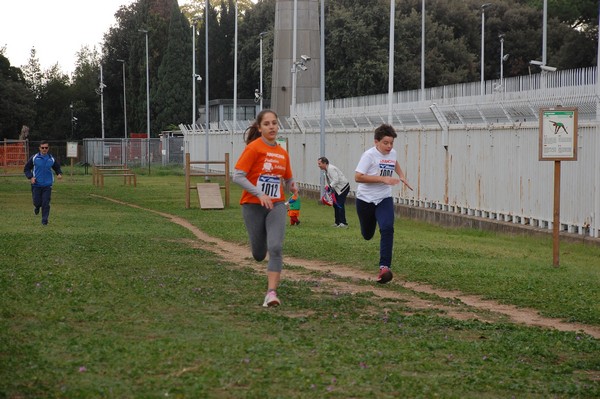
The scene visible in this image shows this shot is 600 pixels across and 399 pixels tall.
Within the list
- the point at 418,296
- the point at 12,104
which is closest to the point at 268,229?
the point at 418,296

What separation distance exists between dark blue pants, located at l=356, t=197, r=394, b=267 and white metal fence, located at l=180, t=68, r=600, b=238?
25.7 feet

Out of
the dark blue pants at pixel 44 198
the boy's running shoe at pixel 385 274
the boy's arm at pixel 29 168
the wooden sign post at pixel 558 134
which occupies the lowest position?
the boy's running shoe at pixel 385 274

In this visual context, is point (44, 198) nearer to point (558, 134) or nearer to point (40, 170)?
point (40, 170)

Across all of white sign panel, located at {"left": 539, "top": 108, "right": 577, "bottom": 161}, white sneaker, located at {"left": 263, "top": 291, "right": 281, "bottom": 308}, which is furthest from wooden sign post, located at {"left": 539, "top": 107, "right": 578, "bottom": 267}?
white sneaker, located at {"left": 263, "top": 291, "right": 281, "bottom": 308}

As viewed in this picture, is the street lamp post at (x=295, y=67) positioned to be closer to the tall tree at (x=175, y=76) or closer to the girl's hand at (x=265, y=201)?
the girl's hand at (x=265, y=201)

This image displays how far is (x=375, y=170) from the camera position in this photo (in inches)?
561

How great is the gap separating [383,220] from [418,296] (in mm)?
1400

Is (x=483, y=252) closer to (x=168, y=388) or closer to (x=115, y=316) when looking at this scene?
(x=115, y=316)

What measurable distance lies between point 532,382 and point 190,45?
101166 mm

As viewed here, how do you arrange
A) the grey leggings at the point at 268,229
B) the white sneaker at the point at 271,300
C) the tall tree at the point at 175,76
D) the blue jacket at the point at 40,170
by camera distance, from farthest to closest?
the tall tree at the point at 175,76 < the blue jacket at the point at 40,170 < the grey leggings at the point at 268,229 < the white sneaker at the point at 271,300

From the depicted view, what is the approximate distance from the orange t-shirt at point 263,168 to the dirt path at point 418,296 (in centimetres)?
192

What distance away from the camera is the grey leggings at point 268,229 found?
456 inches

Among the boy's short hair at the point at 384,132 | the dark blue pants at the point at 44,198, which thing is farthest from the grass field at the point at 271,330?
the dark blue pants at the point at 44,198

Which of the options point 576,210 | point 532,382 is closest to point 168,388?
point 532,382
